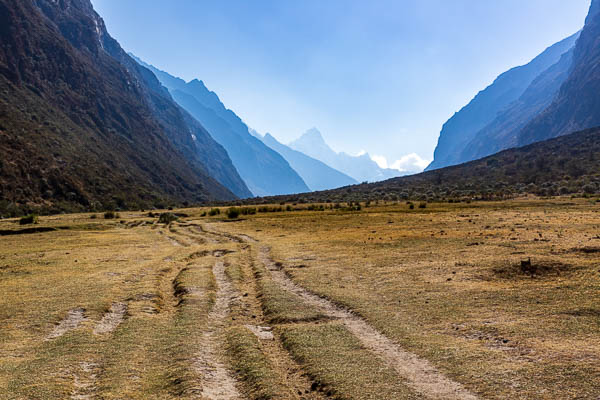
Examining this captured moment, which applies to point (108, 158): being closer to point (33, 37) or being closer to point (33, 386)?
point (33, 37)

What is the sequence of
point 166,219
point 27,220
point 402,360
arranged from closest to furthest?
1. point 402,360
2. point 27,220
3. point 166,219

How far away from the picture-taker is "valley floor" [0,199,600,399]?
29.5ft

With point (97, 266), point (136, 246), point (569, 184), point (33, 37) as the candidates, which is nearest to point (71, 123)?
point (33, 37)

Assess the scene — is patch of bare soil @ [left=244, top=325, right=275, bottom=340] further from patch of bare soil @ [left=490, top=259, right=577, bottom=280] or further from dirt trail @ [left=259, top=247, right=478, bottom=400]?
patch of bare soil @ [left=490, top=259, right=577, bottom=280]

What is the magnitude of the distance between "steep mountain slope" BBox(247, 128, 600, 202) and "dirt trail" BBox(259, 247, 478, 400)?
6527cm

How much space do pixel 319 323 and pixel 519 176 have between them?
10404 cm

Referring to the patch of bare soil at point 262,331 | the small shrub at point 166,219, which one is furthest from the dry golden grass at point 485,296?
the small shrub at point 166,219

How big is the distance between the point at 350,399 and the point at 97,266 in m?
22.1

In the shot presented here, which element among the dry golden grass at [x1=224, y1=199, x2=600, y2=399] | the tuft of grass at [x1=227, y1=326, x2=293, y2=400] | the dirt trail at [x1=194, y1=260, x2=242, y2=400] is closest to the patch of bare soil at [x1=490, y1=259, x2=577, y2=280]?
the dry golden grass at [x1=224, y1=199, x2=600, y2=399]

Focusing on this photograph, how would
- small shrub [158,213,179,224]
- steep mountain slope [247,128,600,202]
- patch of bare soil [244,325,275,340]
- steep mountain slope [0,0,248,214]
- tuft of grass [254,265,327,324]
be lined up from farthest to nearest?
1. steep mountain slope [0,0,248,214]
2. steep mountain slope [247,128,600,202]
3. small shrub [158,213,179,224]
4. tuft of grass [254,265,327,324]
5. patch of bare soil [244,325,275,340]

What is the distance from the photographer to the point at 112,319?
14.8 metres

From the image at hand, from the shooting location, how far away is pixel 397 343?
1119cm

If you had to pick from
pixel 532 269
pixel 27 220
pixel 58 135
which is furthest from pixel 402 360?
pixel 58 135

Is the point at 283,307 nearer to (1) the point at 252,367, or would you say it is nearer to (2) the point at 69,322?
(1) the point at 252,367
